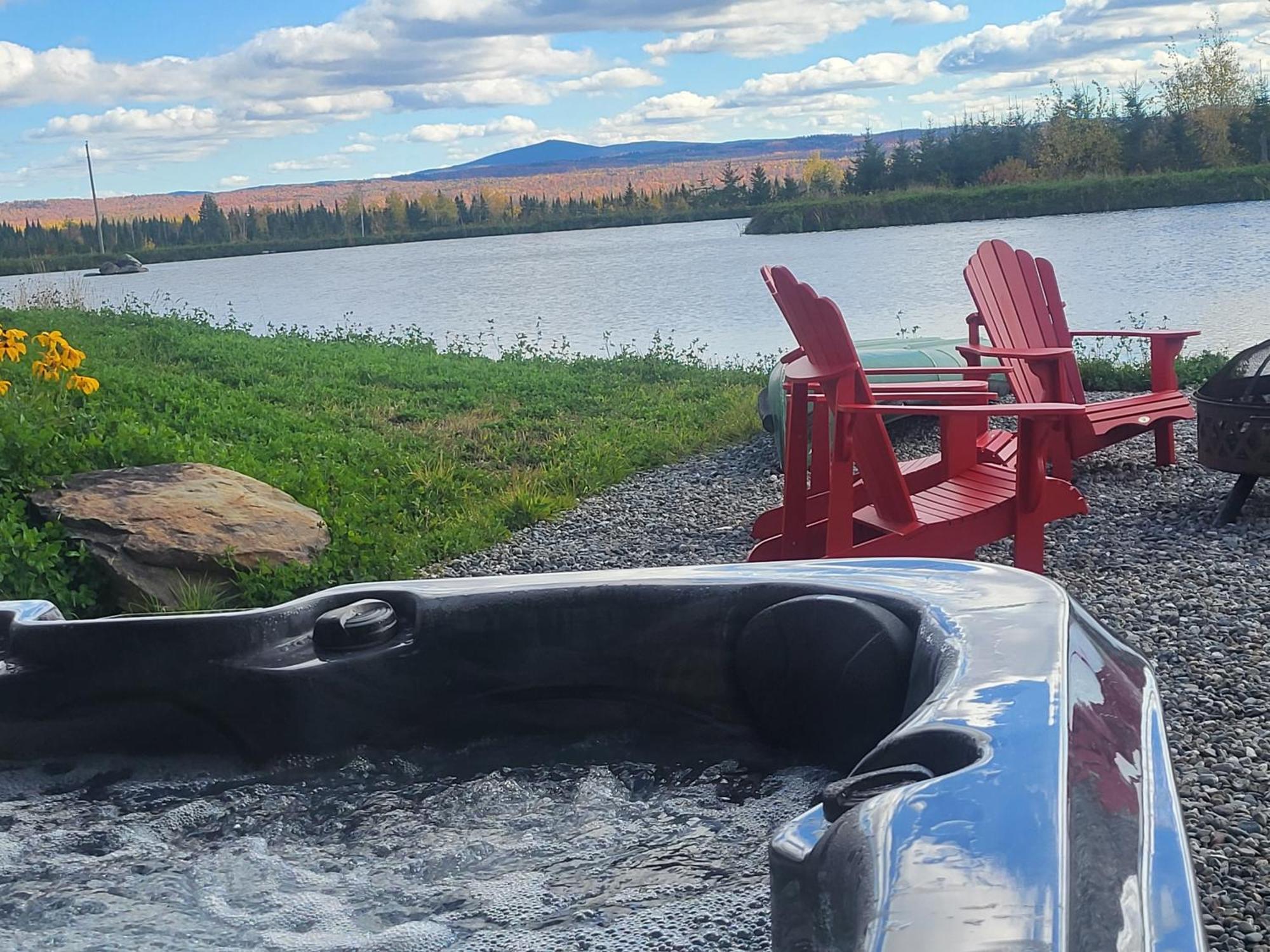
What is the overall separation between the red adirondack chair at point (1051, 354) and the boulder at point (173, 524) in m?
2.86

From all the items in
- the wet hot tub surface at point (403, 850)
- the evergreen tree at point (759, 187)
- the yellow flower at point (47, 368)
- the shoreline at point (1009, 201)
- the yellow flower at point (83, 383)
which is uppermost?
the evergreen tree at point (759, 187)

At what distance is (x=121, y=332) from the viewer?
38.8 feet

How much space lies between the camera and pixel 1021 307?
19.3ft

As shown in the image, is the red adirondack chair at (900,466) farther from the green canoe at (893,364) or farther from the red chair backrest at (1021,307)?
the green canoe at (893,364)

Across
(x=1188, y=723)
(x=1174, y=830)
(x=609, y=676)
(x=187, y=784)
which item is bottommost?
(x=1188, y=723)

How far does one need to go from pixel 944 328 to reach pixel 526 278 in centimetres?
1143

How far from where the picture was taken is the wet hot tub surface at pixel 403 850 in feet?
5.74

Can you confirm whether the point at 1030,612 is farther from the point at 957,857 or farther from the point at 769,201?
the point at 769,201

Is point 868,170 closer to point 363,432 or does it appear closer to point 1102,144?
point 1102,144

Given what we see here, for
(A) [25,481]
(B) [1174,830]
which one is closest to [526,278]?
(A) [25,481]

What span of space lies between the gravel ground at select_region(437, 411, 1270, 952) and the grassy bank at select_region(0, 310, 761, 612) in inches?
15.4

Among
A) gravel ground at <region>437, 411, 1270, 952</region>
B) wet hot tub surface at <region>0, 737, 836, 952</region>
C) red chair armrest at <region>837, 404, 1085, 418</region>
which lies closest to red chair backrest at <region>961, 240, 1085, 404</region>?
gravel ground at <region>437, 411, 1270, 952</region>

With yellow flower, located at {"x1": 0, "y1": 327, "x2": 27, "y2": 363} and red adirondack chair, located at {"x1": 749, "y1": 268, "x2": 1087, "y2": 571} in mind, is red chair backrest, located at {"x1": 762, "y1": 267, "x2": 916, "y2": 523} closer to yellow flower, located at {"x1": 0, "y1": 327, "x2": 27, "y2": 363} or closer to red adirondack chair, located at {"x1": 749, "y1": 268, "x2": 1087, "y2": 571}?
red adirondack chair, located at {"x1": 749, "y1": 268, "x2": 1087, "y2": 571}

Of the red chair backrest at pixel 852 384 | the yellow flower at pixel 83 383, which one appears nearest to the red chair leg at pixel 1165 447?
the red chair backrest at pixel 852 384
